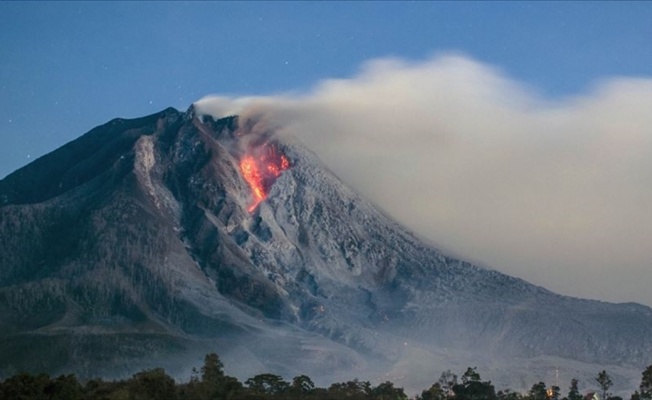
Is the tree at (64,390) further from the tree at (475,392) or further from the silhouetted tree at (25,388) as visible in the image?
the tree at (475,392)

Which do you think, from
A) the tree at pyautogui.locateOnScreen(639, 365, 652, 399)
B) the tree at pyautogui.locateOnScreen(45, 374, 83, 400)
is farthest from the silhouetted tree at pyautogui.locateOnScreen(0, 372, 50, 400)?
the tree at pyautogui.locateOnScreen(639, 365, 652, 399)

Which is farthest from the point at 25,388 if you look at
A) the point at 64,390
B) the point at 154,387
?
the point at 154,387

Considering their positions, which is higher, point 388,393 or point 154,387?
point 388,393

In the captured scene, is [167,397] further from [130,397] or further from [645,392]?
[645,392]

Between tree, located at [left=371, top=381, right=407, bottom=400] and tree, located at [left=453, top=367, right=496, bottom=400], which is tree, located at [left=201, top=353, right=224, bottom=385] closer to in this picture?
tree, located at [left=371, top=381, right=407, bottom=400]

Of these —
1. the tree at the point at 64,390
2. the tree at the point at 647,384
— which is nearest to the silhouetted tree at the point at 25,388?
the tree at the point at 64,390

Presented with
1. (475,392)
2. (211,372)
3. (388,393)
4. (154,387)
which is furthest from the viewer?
(475,392)

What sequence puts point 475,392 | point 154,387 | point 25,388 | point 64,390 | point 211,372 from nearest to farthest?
point 64,390
point 154,387
point 25,388
point 211,372
point 475,392

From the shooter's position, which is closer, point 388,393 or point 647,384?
point 647,384

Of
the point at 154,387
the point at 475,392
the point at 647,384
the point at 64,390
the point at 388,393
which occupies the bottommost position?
the point at 64,390

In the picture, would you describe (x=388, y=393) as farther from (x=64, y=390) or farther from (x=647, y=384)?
(x=64, y=390)

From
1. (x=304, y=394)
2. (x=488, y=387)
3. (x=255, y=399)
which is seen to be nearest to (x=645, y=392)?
(x=488, y=387)
